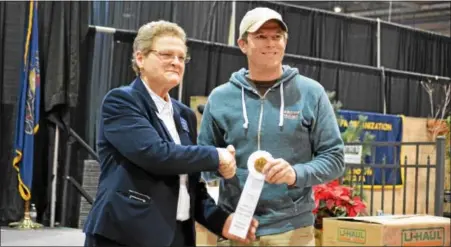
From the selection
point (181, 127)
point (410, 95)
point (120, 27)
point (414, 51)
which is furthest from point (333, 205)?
point (414, 51)

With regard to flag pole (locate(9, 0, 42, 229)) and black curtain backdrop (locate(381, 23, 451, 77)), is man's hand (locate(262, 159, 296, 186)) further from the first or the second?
black curtain backdrop (locate(381, 23, 451, 77))

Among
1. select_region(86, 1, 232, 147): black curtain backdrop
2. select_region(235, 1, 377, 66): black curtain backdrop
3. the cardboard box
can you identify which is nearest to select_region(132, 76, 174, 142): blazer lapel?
the cardboard box

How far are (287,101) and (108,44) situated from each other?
504 centimetres

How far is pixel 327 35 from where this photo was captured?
8.76 metres

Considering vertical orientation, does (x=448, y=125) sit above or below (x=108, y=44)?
below

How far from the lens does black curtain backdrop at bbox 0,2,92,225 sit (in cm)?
609

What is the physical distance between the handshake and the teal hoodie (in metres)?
0.07

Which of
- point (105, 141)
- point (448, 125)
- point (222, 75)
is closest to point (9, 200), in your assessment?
point (222, 75)

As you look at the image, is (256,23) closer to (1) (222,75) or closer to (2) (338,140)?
(2) (338,140)

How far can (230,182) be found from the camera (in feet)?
6.06

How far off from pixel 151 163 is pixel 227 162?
0.62 feet

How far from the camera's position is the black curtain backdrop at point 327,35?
331 inches

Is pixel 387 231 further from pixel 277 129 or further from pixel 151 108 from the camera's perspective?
pixel 151 108

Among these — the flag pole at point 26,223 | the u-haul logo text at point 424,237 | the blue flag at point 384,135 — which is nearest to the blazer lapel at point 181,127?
the u-haul logo text at point 424,237
